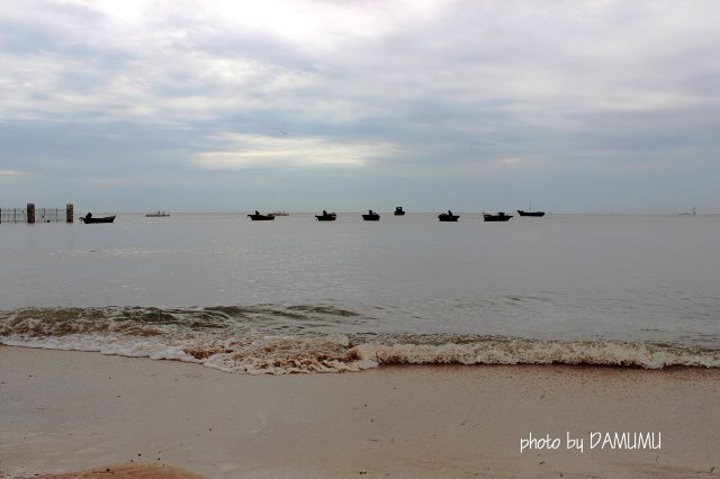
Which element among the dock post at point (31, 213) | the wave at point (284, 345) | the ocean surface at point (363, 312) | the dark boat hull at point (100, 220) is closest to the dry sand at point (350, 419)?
the wave at point (284, 345)

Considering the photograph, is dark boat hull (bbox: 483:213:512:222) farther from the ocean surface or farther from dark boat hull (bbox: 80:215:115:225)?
the ocean surface

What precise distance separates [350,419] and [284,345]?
463 centimetres

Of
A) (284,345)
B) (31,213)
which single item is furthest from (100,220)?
(284,345)

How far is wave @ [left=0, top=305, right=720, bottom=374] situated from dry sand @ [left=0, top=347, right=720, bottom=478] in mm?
514

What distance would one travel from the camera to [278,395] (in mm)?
8250

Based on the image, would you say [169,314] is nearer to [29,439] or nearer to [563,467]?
[29,439]

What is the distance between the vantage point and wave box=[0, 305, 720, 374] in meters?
10.4

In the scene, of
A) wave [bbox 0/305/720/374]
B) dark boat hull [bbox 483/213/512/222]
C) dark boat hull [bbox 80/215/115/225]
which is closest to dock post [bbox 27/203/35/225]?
dark boat hull [bbox 80/215/115/225]

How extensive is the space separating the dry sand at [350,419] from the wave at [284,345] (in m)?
0.51

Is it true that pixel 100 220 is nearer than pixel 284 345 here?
No

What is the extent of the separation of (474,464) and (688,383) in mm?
5599

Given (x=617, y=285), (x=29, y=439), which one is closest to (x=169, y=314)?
(x=29, y=439)

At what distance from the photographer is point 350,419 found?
715 centimetres

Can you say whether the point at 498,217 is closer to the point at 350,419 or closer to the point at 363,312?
the point at 363,312
